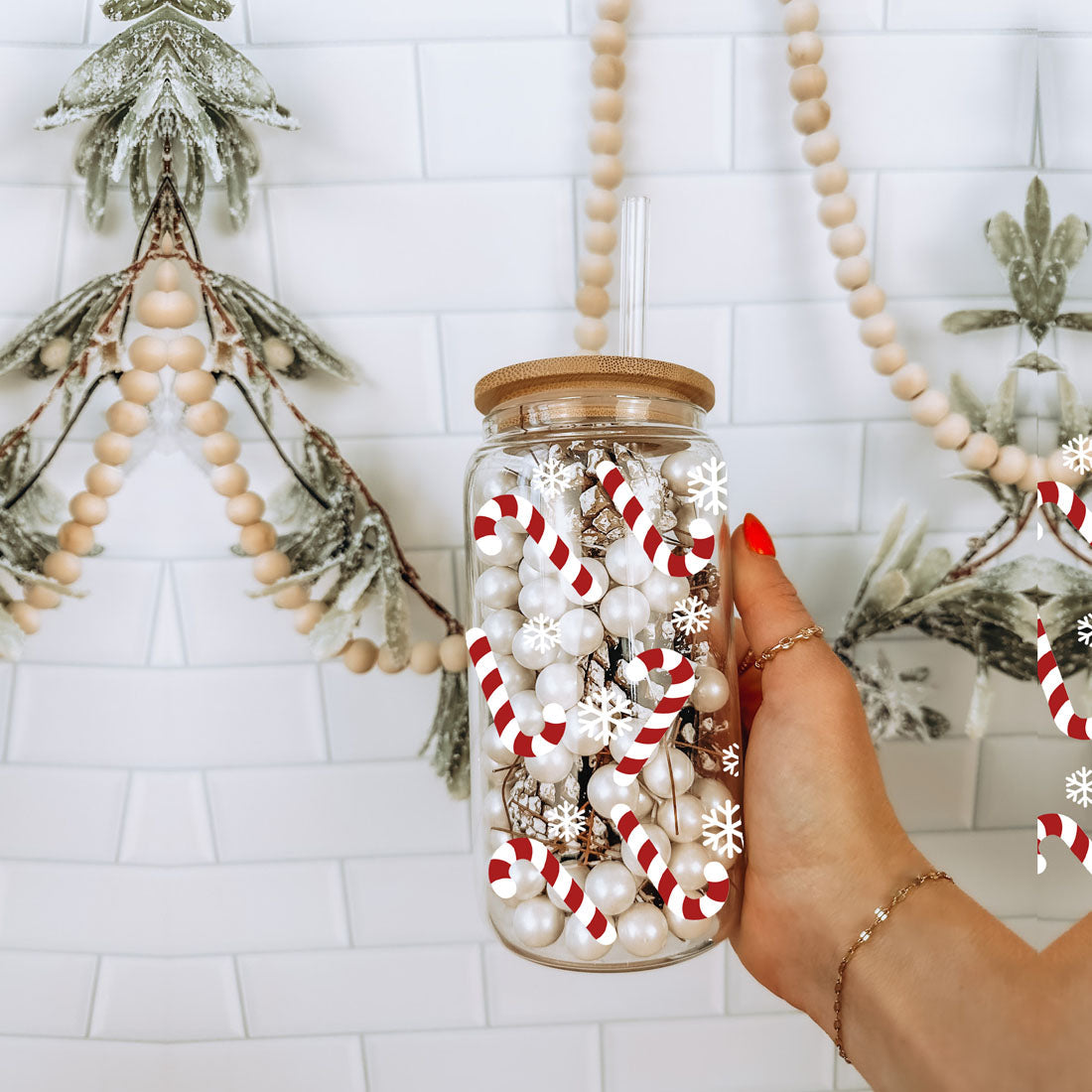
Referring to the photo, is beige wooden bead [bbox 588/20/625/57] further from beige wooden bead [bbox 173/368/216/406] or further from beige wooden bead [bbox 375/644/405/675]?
beige wooden bead [bbox 375/644/405/675]

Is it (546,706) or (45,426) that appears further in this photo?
(45,426)

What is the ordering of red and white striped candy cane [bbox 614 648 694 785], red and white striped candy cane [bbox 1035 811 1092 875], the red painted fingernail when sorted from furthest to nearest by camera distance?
red and white striped candy cane [bbox 1035 811 1092 875] < the red painted fingernail < red and white striped candy cane [bbox 614 648 694 785]

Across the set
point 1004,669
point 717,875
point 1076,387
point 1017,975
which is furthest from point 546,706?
point 1076,387

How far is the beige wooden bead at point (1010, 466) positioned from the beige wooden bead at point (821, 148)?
28 cm

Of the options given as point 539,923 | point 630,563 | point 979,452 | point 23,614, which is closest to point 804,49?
point 979,452

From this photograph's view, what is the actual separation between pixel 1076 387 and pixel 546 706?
0.58m

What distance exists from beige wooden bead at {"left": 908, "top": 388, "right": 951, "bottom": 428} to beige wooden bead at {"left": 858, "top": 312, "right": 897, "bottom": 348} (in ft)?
0.18

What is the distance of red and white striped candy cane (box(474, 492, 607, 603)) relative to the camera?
1.54ft

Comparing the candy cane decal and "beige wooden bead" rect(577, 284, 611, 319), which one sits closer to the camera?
the candy cane decal

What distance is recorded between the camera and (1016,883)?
0.77 metres

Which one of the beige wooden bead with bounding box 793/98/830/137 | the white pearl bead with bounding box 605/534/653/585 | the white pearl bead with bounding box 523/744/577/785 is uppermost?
the beige wooden bead with bounding box 793/98/830/137

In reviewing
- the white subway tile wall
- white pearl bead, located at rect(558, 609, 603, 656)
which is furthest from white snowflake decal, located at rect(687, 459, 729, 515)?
the white subway tile wall

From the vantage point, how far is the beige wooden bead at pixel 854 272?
0.65 m

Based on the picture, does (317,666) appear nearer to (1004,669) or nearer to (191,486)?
(191,486)
